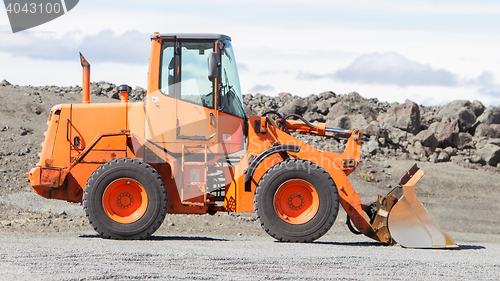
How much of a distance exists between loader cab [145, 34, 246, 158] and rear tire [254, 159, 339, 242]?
43.8 inches

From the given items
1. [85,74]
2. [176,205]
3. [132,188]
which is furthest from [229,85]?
[85,74]

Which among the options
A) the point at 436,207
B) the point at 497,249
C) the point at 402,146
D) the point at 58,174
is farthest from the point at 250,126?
the point at 402,146

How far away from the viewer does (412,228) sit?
911 cm

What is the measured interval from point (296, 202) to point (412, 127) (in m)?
21.4

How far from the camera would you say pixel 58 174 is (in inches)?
384

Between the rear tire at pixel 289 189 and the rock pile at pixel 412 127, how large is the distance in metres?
15.1

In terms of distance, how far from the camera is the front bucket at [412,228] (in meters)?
9.09

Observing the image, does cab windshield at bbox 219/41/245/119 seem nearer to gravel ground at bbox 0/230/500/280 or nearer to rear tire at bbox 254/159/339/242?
rear tire at bbox 254/159/339/242

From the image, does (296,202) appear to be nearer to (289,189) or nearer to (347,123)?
(289,189)

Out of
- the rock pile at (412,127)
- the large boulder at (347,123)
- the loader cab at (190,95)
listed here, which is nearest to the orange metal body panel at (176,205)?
the loader cab at (190,95)

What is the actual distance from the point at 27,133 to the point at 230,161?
621 inches

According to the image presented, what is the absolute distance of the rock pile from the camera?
84.1ft

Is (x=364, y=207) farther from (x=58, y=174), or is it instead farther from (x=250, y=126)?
(x=58, y=174)

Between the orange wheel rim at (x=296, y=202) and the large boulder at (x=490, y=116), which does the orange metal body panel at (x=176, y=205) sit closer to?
the orange wheel rim at (x=296, y=202)
